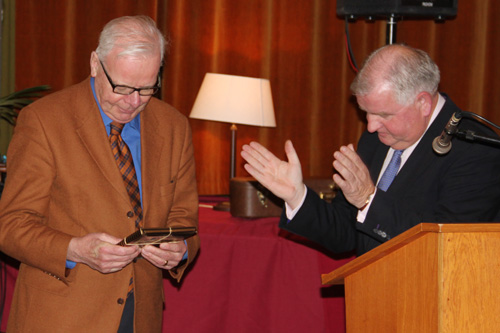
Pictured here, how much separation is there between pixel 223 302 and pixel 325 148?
2108 mm

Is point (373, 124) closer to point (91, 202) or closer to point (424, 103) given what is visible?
point (424, 103)

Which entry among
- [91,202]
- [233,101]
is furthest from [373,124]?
[233,101]

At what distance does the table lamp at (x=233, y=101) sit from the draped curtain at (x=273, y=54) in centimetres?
85

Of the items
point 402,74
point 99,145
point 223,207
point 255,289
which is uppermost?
point 402,74

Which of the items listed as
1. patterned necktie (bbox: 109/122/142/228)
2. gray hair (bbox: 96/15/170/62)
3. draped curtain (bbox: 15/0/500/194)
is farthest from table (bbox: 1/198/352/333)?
draped curtain (bbox: 15/0/500/194)

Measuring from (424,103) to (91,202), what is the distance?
119cm

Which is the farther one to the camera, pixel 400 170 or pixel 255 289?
pixel 255 289

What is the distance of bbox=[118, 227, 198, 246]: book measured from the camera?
170 cm

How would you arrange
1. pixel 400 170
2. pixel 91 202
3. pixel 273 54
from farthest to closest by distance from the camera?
pixel 273 54 < pixel 400 170 < pixel 91 202

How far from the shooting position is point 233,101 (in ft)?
11.6

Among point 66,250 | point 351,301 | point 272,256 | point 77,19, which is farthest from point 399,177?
point 77,19

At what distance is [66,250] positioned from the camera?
1777mm

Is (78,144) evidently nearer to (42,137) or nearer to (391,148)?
(42,137)

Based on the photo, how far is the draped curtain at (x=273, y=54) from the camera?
14.1ft
